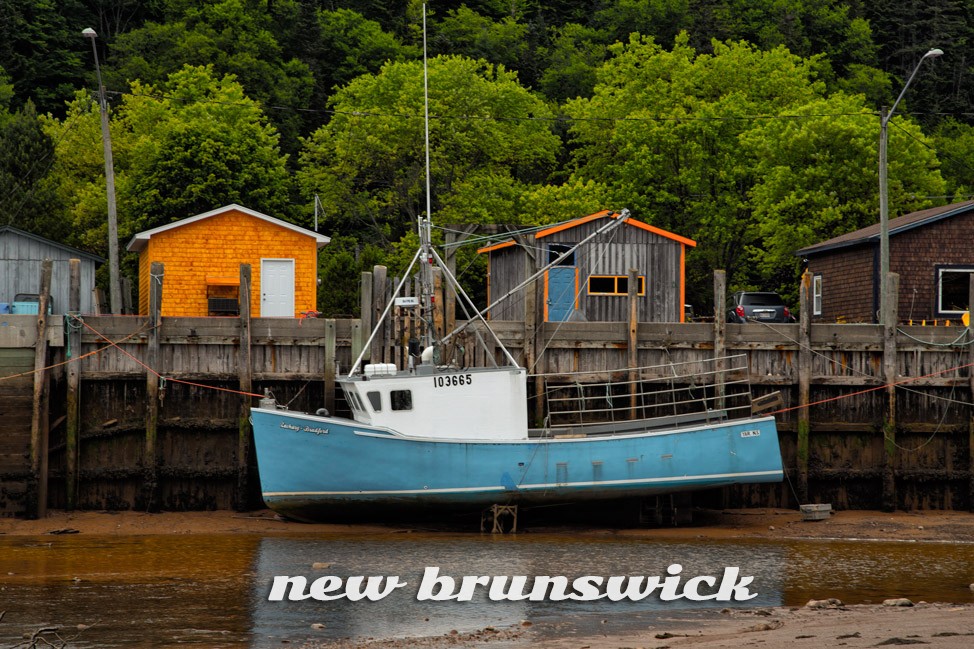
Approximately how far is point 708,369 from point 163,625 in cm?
1301

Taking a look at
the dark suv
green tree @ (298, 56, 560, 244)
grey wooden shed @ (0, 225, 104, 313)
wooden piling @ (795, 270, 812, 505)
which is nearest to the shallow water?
wooden piling @ (795, 270, 812, 505)

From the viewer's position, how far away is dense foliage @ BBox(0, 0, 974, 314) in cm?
4959

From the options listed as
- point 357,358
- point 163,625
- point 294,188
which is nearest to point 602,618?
point 163,625

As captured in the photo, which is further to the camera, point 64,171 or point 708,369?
point 64,171

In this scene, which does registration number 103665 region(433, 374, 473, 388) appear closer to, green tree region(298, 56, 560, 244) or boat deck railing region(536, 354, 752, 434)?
boat deck railing region(536, 354, 752, 434)

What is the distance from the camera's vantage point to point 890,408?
25.5 m

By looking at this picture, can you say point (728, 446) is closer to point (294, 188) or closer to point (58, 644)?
point (58, 644)

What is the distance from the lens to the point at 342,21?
8475 cm

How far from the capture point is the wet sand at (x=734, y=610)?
1416cm

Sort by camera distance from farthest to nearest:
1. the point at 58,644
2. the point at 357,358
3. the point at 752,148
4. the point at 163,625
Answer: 1. the point at 752,148
2. the point at 357,358
3. the point at 163,625
4. the point at 58,644

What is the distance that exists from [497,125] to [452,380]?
117ft

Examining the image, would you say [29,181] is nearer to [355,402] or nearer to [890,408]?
[355,402]

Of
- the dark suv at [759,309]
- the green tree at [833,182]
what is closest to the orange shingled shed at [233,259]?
the dark suv at [759,309]

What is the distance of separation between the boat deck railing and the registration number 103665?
6.19 feet
